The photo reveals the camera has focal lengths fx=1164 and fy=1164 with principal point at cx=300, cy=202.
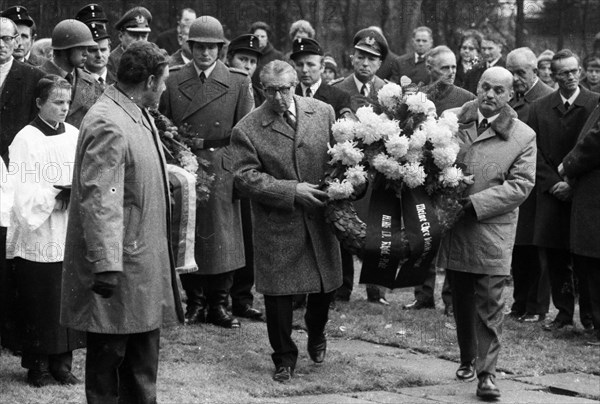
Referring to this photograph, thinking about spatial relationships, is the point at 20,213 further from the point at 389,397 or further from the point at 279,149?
the point at 389,397

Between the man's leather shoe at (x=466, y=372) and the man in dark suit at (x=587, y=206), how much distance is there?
2.02m

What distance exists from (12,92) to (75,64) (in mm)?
654

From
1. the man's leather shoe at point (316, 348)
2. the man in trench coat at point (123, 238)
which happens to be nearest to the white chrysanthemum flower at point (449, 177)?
the man's leather shoe at point (316, 348)

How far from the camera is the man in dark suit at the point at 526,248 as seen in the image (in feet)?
37.1

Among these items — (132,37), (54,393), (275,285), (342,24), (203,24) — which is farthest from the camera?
(342,24)

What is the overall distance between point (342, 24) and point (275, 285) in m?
6.09

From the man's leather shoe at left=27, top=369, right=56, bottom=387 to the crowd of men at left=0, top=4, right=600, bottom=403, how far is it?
0.06 feet

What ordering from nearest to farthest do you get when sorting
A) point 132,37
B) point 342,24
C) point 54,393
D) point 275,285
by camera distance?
point 54,393 → point 275,285 → point 132,37 → point 342,24

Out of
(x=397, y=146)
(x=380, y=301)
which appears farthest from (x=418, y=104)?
(x=380, y=301)

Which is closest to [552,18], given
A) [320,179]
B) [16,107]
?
[320,179]

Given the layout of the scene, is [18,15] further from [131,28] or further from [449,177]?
[449,177]

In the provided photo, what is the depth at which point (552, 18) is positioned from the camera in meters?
14.6

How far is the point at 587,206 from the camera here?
1048cm

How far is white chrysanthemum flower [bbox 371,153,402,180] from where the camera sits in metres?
7.87
